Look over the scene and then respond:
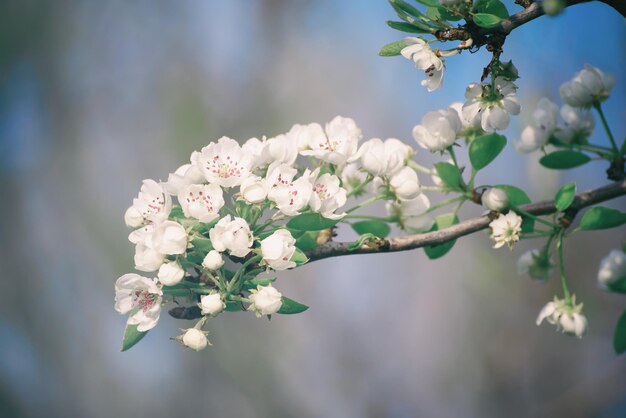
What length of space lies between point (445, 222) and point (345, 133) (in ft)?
0.57

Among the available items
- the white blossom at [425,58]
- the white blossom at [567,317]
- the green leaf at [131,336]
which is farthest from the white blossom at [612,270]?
the green leaf at [131,336]

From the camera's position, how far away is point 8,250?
3170 mm

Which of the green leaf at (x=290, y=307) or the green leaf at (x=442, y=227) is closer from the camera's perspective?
the green leaf at (x=290, y=307)

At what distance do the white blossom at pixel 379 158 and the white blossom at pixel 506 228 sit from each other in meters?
Answer: 0.12

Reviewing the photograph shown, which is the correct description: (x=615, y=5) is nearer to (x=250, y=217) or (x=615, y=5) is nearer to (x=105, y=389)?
(x=250, y=217)

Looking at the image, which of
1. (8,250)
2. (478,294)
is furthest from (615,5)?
(8,250)

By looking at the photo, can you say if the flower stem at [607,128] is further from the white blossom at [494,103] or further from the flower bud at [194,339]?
the flower bud at [194,339]

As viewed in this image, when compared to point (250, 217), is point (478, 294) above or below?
below

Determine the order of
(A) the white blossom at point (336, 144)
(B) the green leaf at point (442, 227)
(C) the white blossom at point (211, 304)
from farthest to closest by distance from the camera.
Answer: (B) the green leaf at point (442, 227) < (A) the white blossom at point (336, 144) < (C) the white blossom at point (211, 304)

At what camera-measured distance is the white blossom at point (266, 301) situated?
0.61 meters

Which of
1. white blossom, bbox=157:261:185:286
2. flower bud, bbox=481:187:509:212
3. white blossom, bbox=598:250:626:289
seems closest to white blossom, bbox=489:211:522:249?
flower bud, bbox=481:187:509:212

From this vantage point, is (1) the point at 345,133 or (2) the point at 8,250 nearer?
(1) the point at 345,133

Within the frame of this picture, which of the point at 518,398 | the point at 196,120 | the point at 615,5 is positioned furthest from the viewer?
the point at 196,120

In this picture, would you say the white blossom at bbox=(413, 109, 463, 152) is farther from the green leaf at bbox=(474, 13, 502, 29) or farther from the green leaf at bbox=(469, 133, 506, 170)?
the green leaf at bbox=(474, 13, 502, 29)
